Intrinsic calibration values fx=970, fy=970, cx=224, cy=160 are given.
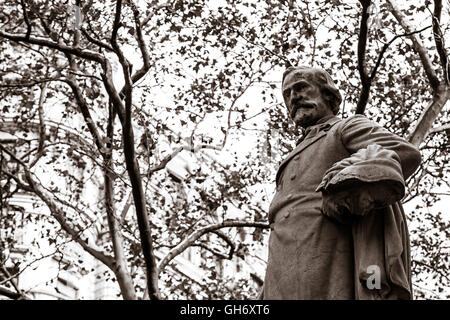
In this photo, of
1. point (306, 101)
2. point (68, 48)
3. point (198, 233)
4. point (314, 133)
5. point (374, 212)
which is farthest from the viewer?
point (198, 233)

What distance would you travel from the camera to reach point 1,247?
16.0m

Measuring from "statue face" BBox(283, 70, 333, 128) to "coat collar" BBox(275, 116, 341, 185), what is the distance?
0.16ft

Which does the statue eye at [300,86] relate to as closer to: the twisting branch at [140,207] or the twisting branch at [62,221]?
the twisting branch at [140,207]

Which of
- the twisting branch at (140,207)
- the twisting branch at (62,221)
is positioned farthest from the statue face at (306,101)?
the twisting branch at (62,221)

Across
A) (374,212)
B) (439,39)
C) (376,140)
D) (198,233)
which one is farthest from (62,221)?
(374,212)

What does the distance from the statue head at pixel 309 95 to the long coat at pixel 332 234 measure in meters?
0.14

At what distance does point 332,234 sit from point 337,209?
18cm

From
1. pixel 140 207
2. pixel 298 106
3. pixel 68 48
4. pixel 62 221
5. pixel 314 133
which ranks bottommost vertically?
pixel 314 133

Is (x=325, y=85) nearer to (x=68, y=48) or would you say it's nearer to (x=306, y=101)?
(x=306, y=101)

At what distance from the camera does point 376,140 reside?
195 inches

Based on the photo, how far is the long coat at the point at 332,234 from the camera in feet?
15.3

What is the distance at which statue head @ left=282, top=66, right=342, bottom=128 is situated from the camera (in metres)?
5.61
